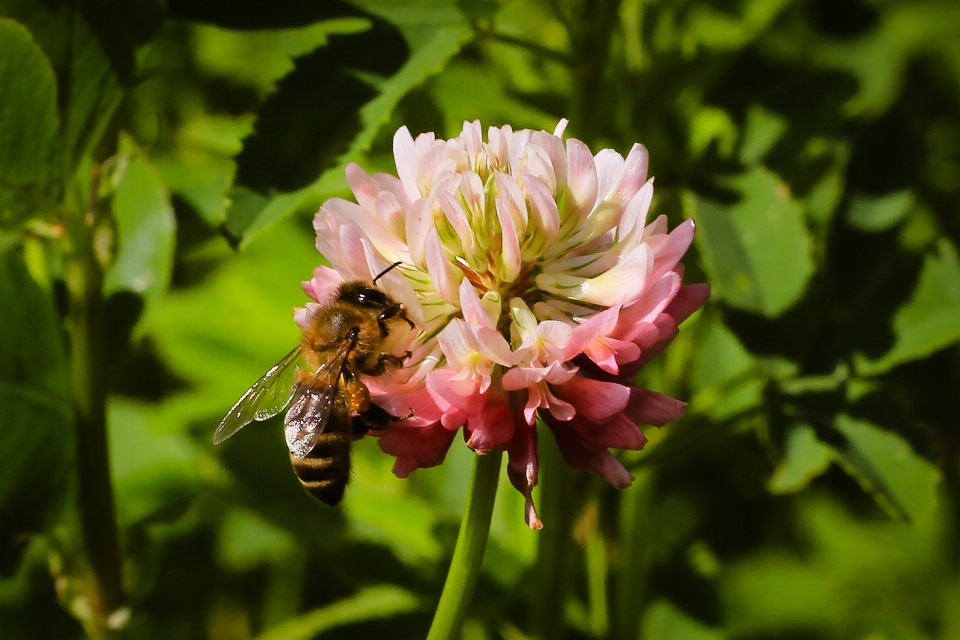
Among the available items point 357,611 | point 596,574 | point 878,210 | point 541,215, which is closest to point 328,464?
point 541,215

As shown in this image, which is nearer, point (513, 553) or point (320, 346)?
point (320, 346)

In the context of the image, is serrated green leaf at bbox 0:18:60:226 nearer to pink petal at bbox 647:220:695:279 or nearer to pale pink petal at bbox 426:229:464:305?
pale pink petal at bbox 426:229:464:305

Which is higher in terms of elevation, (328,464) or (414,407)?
(414,407)

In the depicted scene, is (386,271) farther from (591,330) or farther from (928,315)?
(928,315)

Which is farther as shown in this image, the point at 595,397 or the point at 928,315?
the point at 928,315

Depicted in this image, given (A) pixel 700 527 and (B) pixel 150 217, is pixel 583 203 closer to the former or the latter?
(B) pixel 150 217

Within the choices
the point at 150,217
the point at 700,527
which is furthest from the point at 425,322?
the point at 700,527
